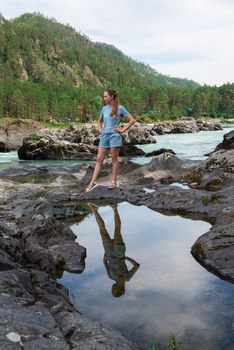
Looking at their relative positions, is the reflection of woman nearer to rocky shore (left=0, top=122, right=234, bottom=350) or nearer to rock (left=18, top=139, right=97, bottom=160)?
rocky shore (left=0, top=122, right=234, bottom=350)

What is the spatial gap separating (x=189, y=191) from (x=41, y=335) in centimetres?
Answer: 634

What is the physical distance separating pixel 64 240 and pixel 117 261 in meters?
1.09

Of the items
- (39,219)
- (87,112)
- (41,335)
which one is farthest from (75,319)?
(87,112)

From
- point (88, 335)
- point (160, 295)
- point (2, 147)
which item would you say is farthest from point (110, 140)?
point (2, 147)

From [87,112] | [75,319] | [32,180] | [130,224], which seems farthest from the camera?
[87,112]

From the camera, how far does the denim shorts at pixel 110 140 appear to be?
396 inches

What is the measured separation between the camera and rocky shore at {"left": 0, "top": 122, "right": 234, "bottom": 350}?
2934mm

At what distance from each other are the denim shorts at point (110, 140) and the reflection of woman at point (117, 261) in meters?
3.26

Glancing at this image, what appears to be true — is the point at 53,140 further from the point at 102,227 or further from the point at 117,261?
the point at 117,261

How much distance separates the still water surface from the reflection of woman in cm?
6

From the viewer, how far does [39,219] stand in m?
6.59

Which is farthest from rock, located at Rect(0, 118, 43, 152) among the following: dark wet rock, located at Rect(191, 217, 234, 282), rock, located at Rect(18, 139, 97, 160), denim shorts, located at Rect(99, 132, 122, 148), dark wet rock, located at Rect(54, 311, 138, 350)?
dark wet rock, located at Rect(54, 311, 138, 350)

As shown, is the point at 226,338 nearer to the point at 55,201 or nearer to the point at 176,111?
the point at 55,201

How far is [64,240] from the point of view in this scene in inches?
244
